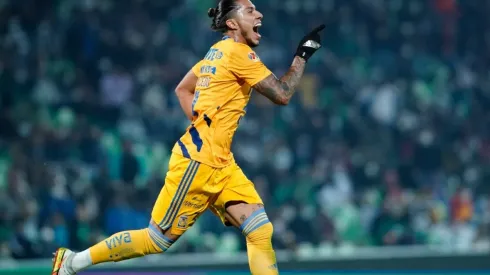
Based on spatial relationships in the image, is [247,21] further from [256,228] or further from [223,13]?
[256,228]

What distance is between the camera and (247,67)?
6.05 metres

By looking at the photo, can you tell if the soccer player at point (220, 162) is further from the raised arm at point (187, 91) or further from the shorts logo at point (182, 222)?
the raised arm at point (187, 91)

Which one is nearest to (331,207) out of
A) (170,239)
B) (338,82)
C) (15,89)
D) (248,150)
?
(248,150)

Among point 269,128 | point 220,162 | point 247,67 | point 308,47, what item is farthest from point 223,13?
point 269,128

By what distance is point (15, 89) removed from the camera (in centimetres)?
1251

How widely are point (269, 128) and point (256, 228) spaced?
779cm

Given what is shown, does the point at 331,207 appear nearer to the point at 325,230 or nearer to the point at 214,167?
the point at 325,230

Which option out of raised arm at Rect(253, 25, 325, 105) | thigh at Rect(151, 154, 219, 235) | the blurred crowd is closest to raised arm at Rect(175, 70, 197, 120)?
thigh at Rect(151, 154, 219, 235)

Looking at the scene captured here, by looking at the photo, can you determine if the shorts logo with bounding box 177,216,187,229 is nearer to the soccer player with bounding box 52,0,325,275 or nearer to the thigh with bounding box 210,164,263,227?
the soccer player with bounding box 52,0,325,275

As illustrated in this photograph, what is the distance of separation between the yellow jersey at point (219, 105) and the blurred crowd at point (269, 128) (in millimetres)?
5583

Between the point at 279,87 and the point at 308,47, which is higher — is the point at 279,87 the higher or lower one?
the lower one

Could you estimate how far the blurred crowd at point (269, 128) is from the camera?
11.9m

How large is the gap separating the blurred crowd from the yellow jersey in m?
5.58

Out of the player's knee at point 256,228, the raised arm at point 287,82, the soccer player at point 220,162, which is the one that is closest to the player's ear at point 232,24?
the soccer player at point 220,162
